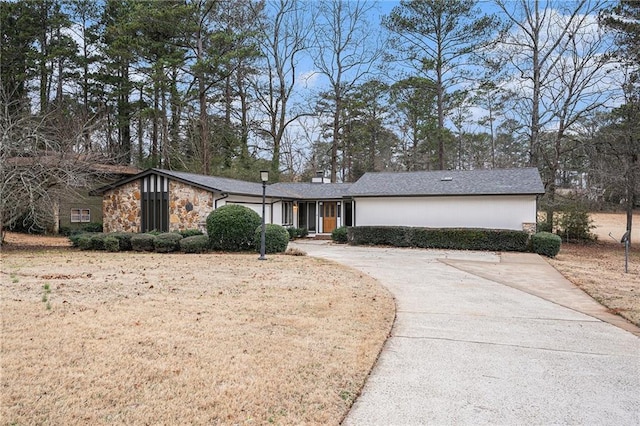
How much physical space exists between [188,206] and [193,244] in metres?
3.29

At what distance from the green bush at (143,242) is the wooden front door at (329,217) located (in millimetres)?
10598

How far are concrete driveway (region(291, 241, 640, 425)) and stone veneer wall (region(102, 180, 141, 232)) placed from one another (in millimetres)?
13543

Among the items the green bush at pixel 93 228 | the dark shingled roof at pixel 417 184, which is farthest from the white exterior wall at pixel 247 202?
the green bush at pixel 93 228

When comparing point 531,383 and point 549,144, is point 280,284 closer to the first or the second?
point 531,383

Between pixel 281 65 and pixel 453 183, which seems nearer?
pixel 453 183

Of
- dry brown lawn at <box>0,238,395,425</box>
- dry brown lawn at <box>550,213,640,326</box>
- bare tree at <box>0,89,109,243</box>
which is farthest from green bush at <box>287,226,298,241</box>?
dry brown lawn at <box>0,238,395,425</box>

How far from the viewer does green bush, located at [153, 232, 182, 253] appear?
14117mm

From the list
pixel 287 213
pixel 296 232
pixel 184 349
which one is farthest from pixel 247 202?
pixel 184 349

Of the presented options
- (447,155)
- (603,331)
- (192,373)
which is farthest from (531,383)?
(447,155)

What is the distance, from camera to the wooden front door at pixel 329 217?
22.9 m

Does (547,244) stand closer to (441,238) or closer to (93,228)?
(441,238)

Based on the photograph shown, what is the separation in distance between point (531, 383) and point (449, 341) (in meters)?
1.21

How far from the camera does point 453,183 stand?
18781 mm

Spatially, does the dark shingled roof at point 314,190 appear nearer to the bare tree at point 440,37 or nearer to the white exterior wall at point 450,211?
the white exterior wall at point 450,211
